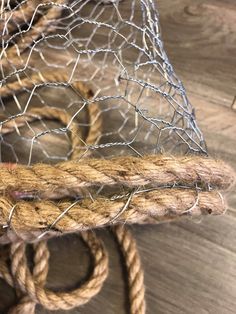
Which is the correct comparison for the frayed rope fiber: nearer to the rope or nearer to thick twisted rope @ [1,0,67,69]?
the rope

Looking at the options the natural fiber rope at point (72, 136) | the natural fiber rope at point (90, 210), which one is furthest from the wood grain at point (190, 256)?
the natural fiber rope at point (90, 210)

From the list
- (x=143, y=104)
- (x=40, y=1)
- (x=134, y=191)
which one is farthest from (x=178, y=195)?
(x=40, y=1)

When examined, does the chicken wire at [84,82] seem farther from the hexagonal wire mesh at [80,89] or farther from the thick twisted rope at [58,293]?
the thick twisted rope at [58,293]

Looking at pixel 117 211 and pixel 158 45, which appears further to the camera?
pixel 158 45

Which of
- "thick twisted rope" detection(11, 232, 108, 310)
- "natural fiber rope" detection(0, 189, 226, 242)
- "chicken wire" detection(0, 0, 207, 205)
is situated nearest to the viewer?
"natural fiber rope" detection(0, 189, 226, 242)

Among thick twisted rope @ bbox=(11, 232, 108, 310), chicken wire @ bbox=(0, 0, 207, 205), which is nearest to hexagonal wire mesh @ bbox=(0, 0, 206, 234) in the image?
chicken wire @ bbox=(0, 0, 207, 205)

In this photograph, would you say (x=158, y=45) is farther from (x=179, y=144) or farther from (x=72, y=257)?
(x=72, y=257)
